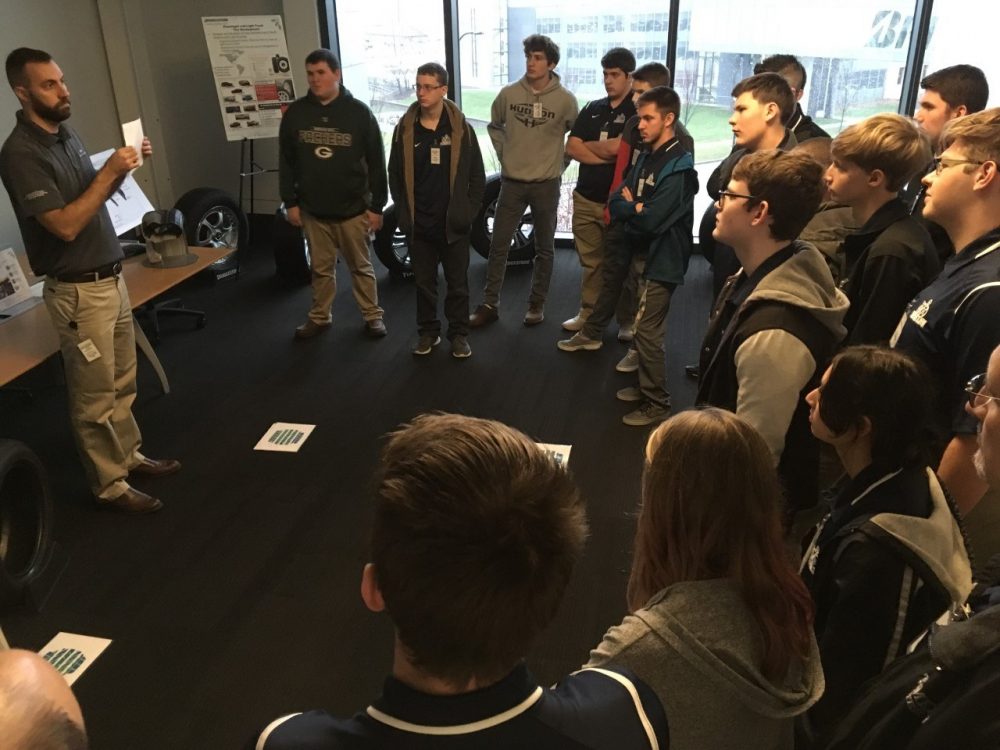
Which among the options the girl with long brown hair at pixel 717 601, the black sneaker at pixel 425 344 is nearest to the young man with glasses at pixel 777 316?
the girl with long brown hair at pixel 717 601

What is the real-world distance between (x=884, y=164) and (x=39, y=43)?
→ 5128 millimetres

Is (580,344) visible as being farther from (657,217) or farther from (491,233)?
(491,233)

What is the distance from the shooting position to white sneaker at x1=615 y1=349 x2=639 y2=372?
4199 millimetres

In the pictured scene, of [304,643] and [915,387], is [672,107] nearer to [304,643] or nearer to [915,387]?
[915,387]

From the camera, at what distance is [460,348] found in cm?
440

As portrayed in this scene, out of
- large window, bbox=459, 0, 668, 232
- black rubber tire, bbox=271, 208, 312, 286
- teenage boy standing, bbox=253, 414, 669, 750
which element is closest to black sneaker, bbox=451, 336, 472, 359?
black rubber tire, bbox=271, 208, 312, 286

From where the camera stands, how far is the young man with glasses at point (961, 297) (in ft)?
5.84

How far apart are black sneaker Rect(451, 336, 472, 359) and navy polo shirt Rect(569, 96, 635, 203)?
42.3 inches

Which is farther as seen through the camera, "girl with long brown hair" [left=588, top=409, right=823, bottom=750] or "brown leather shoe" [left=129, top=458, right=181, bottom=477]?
"brown leather shoe" [left=129, top=458, right=181, bottom=477]

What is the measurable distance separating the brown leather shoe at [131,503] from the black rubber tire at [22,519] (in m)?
0.36

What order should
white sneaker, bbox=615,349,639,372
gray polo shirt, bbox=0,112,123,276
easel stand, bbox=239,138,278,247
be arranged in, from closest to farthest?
gray polo shirt, bbox=0,112,123,276
white sneaker, bbox=615,349,639,372
easel stand, bbox=239,138,278,247

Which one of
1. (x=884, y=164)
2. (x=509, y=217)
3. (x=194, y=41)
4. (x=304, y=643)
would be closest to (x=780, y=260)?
(x=884, y=164)

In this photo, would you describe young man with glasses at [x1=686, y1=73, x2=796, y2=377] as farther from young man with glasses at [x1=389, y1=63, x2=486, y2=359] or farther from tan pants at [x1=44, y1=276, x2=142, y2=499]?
tan pants at [x1=44, y1=276, x2=142, y2=499]

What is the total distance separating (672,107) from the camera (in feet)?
11.5
